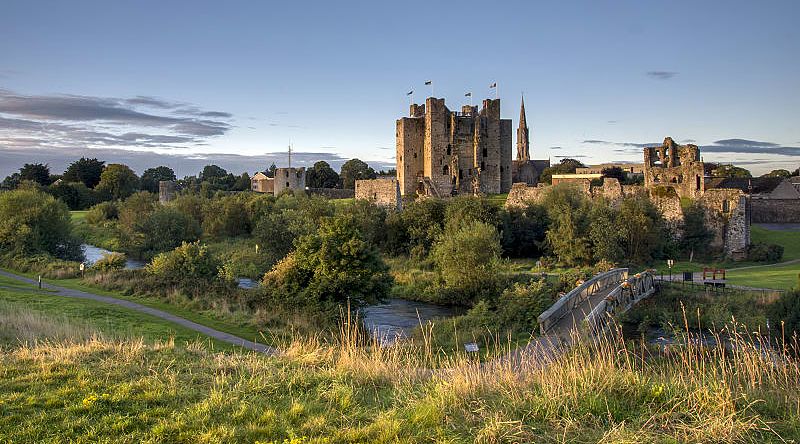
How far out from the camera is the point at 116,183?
93.4m

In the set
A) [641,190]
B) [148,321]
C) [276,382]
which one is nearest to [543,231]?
[641,190]

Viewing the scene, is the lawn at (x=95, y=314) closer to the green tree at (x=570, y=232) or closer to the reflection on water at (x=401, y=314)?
the reflection on water at (x=401, y=314)

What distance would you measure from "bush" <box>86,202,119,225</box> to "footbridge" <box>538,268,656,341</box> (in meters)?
58.5

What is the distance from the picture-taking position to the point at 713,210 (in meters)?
41.5

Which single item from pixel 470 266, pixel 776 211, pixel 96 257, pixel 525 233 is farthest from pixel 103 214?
pixel 776 211

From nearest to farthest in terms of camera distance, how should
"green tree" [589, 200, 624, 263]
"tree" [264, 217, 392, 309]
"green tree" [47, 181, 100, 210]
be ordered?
"tree" [264, 217, 392, 309] < "green tree" [589, 200, 624, 263] < "green tree" [47, 181, 100, 210]

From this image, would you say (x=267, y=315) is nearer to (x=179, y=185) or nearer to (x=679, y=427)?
(x=679, y=427)

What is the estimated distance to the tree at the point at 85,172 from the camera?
101562mm

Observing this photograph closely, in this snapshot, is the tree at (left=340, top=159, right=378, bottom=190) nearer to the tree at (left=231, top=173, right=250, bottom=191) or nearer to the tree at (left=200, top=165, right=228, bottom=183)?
the tree at (left=231, top=173, right=250, bottom=191)

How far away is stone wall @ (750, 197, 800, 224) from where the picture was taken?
49.7 meters

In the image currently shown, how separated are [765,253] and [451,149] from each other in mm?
30780

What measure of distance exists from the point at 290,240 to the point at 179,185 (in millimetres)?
51256

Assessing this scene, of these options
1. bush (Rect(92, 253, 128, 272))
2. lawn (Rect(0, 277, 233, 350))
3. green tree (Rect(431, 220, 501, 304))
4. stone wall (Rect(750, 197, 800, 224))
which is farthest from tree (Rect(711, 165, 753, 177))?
lawn (Rect(0, 277, 233, 350))

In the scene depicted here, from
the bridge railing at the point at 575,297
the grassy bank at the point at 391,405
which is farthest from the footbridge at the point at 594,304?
the grassy bank at the point at 391,405
